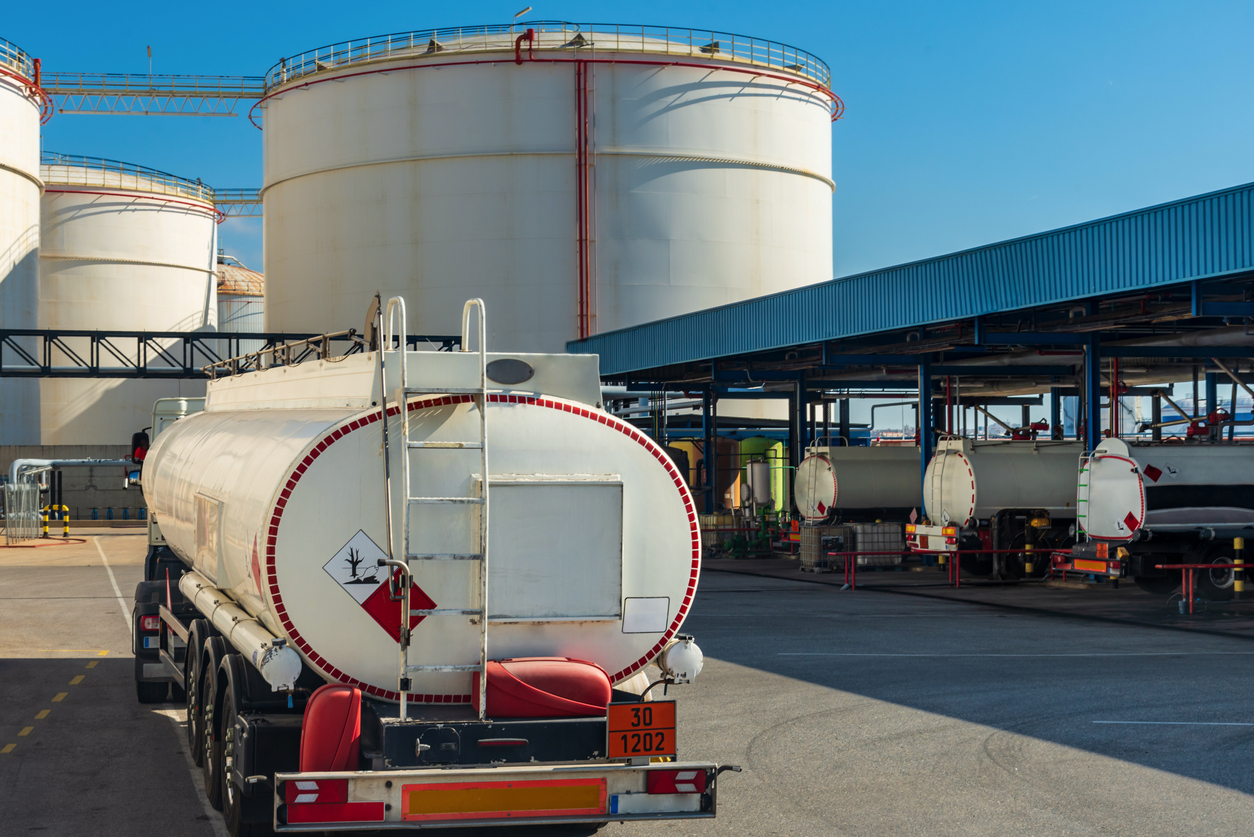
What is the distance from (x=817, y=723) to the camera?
1154cm

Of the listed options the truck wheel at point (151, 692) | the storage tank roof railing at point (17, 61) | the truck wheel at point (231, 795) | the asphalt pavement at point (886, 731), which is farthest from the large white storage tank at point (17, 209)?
the truck wheel at point (231, 795)

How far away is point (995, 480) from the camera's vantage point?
25.6 meters

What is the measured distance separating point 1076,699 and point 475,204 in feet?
102

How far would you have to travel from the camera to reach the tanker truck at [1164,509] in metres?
21.3

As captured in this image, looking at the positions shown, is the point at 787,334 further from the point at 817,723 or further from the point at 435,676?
the point at 435,676

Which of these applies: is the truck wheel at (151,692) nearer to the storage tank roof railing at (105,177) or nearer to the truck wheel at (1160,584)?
the truck wheel at (1160,584)

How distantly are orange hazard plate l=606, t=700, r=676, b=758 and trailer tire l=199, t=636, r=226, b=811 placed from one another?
316cm

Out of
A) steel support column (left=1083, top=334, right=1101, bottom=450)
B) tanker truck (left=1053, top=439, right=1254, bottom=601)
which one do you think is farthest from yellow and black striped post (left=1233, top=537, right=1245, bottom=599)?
steel support column (left=1083, top=334, right=1101, bottom=450)

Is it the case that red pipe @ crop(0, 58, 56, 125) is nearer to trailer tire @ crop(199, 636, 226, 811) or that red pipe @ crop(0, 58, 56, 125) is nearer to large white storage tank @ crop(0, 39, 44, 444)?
large white storage tank @ crop(0, 39, 44, 444)

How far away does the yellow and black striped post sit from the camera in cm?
2158

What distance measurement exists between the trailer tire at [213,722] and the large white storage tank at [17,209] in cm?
3945

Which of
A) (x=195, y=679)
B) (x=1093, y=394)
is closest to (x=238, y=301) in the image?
(x=1093, y=394)

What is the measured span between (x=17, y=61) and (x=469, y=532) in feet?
148

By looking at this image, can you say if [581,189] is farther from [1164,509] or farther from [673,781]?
[673,781]
